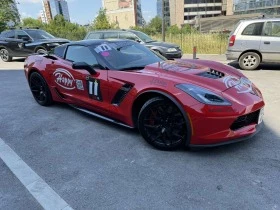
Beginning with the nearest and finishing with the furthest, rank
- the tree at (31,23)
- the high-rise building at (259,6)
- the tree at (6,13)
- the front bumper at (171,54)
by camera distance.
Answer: the front bumper at (171,54), the high-rise building at (259,6), the tree at (6,13), the tree at (31,23)

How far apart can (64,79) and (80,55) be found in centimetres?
51

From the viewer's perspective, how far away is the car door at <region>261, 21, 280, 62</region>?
25.3ft

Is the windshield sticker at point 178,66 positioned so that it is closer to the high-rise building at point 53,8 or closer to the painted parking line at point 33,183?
the painted parking line at point 33,183

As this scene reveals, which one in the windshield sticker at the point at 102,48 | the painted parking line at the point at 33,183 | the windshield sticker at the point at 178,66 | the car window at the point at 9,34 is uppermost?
the car window at the point at 9,34

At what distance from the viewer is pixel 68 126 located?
4117 millimetres

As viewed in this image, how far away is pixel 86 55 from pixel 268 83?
4.73 meters

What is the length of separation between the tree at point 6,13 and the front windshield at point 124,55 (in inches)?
1343

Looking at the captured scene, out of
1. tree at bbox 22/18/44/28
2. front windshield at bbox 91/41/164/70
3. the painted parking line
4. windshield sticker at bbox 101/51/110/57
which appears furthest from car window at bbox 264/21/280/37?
tree at bbox 22/18/44/28

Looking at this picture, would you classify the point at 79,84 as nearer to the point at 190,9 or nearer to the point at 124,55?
the point at 124,55

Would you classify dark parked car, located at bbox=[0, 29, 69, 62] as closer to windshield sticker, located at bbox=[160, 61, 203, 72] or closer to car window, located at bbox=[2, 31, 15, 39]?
car window, located at bbox=[2, 31, 15, 39]

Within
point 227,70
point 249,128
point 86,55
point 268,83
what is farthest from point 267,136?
point 268,83

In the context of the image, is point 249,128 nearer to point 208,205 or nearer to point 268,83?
point 208,205

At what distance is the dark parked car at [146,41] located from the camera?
10.4 meters

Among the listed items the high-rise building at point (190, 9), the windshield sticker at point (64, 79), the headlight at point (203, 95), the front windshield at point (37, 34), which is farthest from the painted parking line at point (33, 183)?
the high-rise building at point (190, 9)
